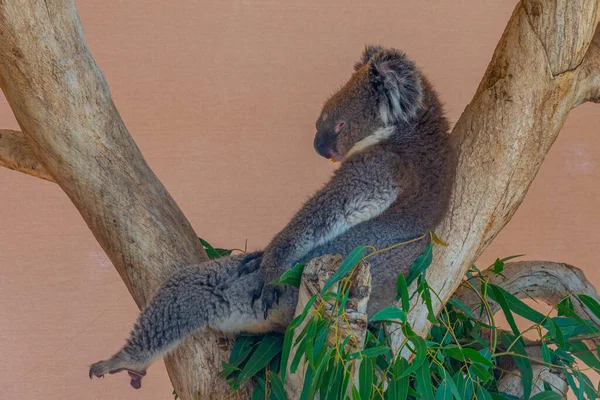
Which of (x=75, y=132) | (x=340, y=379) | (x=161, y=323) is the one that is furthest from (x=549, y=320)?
(x=75, y=132)

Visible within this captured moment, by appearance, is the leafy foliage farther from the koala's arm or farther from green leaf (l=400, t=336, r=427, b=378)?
the koala's arm

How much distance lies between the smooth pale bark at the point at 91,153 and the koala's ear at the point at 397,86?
72 centimetres

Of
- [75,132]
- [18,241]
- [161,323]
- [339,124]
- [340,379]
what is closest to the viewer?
[340,379]

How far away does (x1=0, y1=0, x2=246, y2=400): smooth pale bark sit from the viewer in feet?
6.10

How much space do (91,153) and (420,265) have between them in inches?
38.5

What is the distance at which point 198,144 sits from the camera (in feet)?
10.9

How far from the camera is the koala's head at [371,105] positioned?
6.52 ft

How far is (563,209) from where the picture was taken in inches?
137

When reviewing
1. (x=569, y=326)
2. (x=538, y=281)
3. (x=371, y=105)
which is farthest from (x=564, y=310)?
(x=371, y=105)

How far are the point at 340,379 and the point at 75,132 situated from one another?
41.5 inches

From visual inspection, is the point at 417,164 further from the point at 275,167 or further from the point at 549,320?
the point at 275,167

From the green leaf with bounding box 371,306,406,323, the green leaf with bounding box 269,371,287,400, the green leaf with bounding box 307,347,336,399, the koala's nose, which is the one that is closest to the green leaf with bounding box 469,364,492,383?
the green leaf with bounding box 371,306,406,323

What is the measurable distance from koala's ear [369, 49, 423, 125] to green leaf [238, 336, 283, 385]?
0.72 metres

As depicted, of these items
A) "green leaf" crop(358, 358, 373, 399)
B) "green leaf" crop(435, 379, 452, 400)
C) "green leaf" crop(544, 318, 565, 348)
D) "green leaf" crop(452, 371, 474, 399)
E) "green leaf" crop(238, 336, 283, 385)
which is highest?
"green leaf" crop(358, 358, 373, 399)
